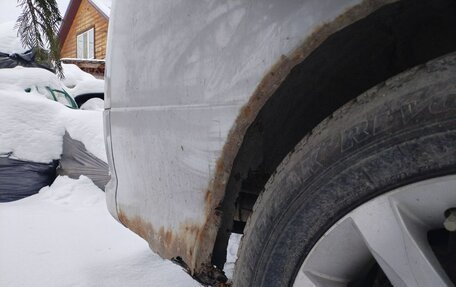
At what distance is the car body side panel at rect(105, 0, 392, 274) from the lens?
3.43ft

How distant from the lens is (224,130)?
46.2 inches

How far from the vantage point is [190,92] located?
1.25 meters

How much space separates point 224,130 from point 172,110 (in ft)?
0.74

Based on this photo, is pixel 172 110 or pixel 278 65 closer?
Answer: pixel 278 65

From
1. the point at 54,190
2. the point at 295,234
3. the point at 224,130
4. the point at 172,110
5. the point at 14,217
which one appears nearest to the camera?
the point at 295,234

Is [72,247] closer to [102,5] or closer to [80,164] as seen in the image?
[80,164]

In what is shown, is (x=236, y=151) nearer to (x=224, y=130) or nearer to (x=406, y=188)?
(x=224, y=130)

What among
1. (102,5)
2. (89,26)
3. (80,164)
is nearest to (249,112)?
(80,164)

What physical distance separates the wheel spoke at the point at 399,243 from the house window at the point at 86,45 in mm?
18848

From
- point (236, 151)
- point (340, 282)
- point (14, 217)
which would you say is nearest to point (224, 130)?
point (236, 151)

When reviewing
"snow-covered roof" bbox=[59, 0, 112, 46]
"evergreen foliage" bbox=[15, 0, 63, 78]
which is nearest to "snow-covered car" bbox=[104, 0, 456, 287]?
"evergreen foliage" bbox=[15, 0, 63, 78]

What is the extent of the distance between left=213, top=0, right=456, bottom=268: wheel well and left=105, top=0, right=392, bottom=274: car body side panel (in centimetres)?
7

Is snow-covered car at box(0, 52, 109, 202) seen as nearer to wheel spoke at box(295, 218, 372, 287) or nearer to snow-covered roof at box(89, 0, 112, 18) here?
wheel spoke at box(295, 218, 372, 287)

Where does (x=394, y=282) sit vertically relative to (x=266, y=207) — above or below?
below
